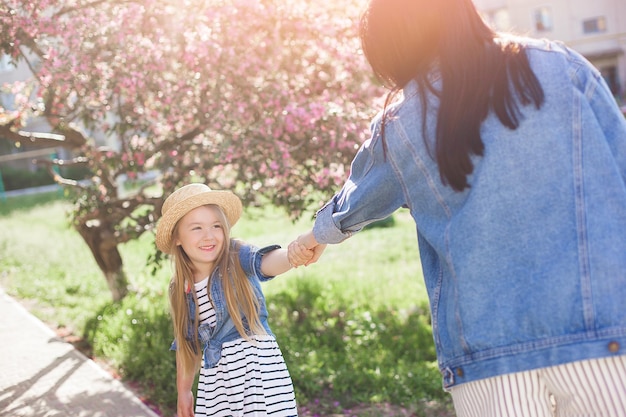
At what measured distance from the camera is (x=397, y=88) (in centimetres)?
219

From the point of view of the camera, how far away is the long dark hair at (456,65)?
1940mm

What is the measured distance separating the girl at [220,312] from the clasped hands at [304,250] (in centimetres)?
16

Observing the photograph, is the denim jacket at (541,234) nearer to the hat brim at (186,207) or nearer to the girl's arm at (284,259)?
the girl's arm at (284,259)

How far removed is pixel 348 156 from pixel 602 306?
4251 mm

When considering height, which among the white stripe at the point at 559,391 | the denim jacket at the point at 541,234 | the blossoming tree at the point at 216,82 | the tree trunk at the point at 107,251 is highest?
the blossoming tree at the point at 216,82

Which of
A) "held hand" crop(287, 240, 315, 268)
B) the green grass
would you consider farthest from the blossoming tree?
"held hand" crop(287, 240, 315, 268)

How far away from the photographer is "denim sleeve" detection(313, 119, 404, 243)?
2.20m

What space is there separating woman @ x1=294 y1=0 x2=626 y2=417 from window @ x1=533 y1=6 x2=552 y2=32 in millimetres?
33599

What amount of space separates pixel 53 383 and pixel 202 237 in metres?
2.79

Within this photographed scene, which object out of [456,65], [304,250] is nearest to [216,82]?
[304,250]

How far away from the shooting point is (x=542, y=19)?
33.6m

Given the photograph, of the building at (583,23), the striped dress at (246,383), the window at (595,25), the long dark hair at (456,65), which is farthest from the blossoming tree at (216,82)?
the window at (595,25)

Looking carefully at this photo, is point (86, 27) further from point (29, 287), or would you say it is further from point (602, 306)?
point (602, 306)

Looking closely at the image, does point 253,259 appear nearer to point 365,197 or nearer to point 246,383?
point 246,383
